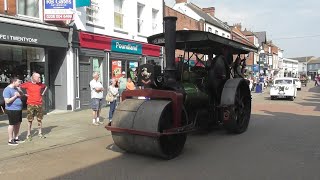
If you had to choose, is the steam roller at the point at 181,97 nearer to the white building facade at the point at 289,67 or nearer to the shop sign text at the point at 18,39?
the shop sign text at the point at 18,39

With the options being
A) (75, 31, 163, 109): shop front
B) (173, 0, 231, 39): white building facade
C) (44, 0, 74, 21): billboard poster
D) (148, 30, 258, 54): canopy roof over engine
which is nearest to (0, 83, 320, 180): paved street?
(148, 30, 258, 54): canopy roof over engine

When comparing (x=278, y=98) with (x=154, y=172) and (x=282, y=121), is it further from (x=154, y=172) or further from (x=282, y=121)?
(x=154, y=172)

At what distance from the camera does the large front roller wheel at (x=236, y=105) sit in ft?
32.4

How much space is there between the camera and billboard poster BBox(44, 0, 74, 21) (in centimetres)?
1420

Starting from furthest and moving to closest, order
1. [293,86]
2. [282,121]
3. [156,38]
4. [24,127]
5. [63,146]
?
[293,86] → [282,121] → [24,127] → [156,38] → [63,146]

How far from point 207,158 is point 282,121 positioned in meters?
6.77

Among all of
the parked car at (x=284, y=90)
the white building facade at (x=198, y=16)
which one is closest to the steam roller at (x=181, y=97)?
the parked car at (x=284, y=90)

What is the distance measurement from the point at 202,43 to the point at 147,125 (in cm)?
340

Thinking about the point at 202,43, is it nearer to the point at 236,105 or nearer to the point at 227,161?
the point at 236,105

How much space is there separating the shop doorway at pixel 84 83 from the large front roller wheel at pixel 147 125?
8995 mm

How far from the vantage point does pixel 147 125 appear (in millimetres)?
7176

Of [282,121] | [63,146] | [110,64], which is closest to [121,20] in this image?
[110,64]

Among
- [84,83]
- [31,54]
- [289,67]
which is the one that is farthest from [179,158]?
[289,67]

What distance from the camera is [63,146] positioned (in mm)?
8828
